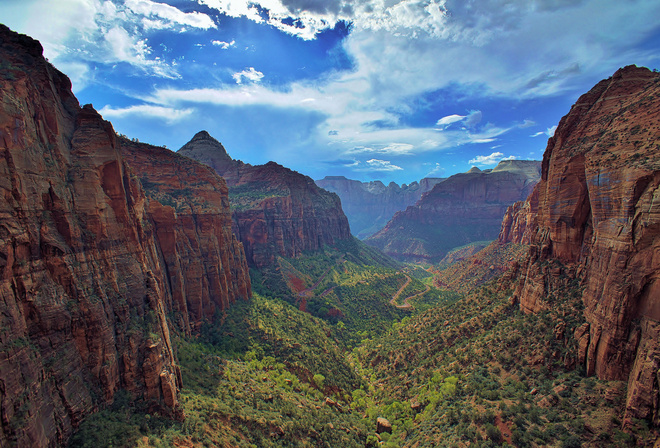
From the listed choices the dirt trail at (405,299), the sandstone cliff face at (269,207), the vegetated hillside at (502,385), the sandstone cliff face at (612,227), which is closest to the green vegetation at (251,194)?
the sandstone cliff face at (269,207)

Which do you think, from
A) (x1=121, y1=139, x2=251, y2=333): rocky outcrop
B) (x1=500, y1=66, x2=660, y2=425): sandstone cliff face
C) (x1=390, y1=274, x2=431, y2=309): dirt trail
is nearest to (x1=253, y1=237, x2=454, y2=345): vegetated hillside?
(x1=390, y1=274, x2=431, y2=309): dirt trail

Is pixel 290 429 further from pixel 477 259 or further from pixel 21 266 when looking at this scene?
pixel 477 259

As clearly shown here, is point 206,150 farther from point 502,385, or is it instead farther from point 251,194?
point 502,385

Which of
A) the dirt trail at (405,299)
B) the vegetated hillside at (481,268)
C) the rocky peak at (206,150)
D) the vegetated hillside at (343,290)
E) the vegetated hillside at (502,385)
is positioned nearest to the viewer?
the vegetated hillside at (502,385)

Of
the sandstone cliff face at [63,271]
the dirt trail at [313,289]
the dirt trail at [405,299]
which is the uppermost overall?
the sandstone cliff face at [63,271]

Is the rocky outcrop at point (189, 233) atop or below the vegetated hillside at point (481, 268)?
atop

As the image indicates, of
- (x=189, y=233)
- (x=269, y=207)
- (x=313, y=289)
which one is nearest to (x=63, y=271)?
(x=189, y=233)

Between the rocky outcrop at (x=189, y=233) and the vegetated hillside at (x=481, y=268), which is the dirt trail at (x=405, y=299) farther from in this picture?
the rocky outcrop at (x=189, y=233)
